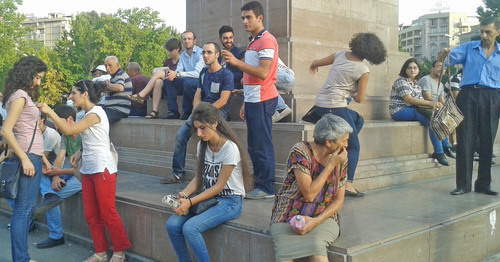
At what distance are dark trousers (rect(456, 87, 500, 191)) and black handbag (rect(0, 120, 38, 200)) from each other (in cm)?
479

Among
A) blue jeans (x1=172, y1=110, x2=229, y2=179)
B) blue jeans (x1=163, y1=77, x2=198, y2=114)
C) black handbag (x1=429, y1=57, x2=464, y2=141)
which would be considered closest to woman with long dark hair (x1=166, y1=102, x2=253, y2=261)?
blue jeans (x1=172, y1=110, x2=229, y2=179)

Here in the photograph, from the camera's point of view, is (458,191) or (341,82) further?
(458,191)

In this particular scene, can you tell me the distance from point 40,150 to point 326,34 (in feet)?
16.5

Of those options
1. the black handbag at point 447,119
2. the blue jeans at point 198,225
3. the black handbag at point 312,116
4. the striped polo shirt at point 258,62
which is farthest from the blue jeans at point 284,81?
the blue jeans at point 198,225

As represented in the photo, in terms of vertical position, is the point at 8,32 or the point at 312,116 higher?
the point at 8,32

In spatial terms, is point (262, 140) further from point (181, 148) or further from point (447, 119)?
point (447, 119)

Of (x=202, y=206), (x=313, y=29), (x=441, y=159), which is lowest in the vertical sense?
(x=202, y=206)

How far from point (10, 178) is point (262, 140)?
2.47 metres

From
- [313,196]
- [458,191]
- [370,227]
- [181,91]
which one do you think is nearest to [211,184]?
[313,196]

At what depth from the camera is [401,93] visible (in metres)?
8.00

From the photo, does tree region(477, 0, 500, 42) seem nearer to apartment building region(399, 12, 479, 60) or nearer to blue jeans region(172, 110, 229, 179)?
blue jeans region(172, 110, 229, 179)

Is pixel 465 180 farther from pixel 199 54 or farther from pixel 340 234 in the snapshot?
pixel 199 54

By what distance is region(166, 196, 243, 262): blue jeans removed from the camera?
4.38 metres

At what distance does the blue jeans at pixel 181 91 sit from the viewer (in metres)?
7.96
